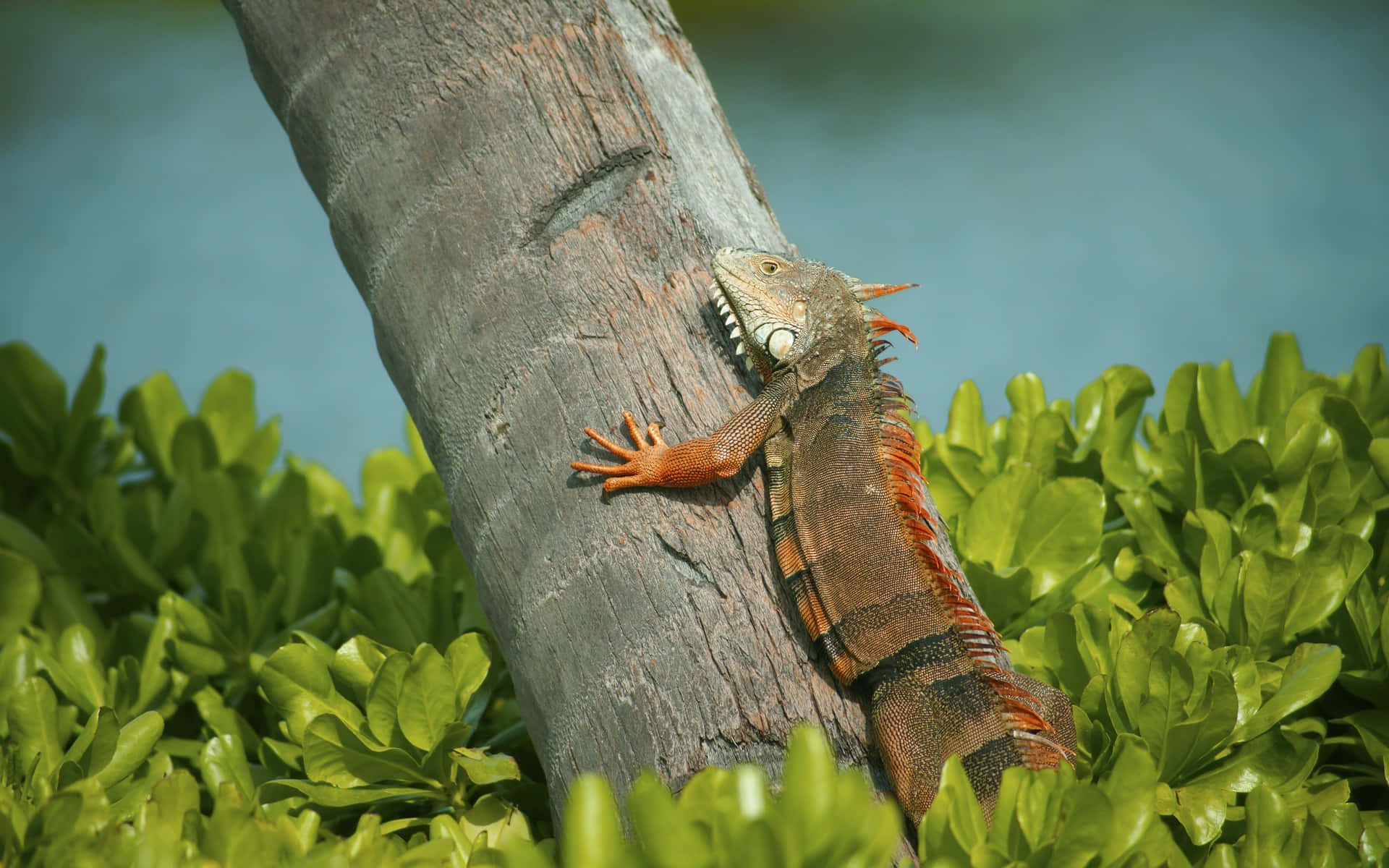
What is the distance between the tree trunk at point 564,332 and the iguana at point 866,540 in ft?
0.21

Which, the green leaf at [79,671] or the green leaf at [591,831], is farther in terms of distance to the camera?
the green leaf at [79,671]

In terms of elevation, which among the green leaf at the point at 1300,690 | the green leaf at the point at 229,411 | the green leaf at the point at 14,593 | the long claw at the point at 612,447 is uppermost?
the green leaf at the point at 229,411

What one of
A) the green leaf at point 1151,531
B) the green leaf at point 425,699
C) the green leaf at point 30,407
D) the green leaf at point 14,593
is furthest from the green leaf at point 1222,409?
the green leaf at point 30,407

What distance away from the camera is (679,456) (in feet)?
5.95

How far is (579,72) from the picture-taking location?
203 cm

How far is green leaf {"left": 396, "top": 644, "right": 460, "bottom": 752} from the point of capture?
187 centimetres

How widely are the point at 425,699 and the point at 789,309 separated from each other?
46.3 inches

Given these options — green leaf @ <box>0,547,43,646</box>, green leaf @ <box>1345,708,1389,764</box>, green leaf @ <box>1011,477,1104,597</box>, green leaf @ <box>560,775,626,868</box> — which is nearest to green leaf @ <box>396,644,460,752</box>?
green leaf @ <box>560,775,626,868</box>

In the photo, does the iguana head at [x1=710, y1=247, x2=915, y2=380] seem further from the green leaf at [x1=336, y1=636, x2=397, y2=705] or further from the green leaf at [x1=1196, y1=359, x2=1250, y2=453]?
the green leaf at [x1=336, y1=636, x2=397, y2=705]

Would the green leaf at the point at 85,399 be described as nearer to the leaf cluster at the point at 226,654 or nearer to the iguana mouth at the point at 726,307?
the leaf cluster at the point at 226,654

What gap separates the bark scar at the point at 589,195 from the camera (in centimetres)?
196

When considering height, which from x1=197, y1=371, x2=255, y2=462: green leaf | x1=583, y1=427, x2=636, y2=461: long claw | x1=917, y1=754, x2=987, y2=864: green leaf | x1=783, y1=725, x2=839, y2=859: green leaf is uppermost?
x1=197, y1=371, x2=255, y2=462: green leaf

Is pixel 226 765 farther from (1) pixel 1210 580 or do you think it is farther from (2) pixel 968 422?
(1) pixel 1210 580

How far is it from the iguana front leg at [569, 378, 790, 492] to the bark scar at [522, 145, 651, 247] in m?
0.43
